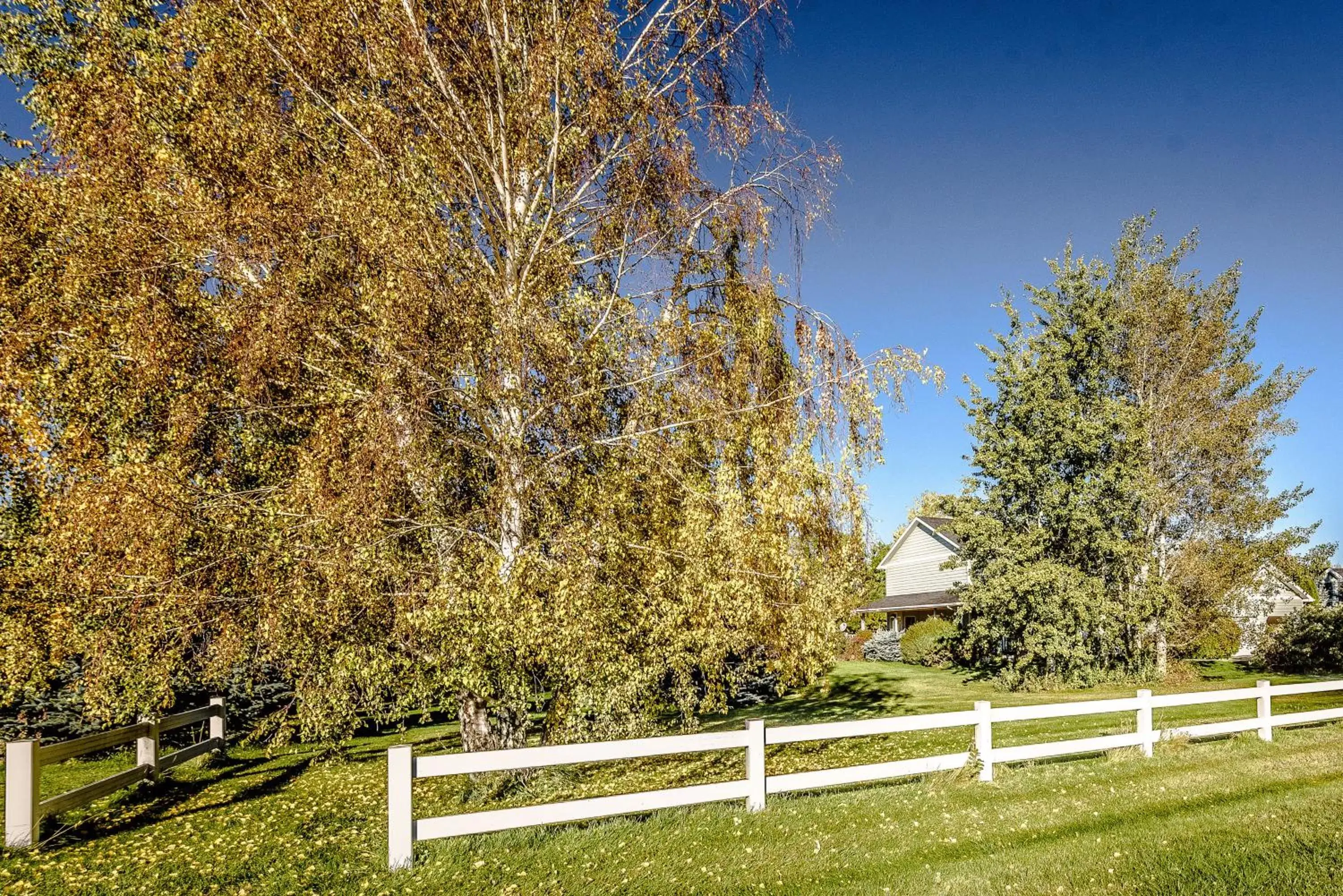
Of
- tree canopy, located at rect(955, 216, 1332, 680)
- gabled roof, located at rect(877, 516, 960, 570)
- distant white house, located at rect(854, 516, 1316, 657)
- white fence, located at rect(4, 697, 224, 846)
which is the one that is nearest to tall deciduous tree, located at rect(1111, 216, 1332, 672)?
tree canopy, located at rect(955, 216, 1332, 680)

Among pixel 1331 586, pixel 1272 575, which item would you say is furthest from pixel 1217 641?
pixel 1331 586

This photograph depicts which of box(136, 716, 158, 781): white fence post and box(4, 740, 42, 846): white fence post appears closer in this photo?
box(4, 740, 42, 846): white fence post

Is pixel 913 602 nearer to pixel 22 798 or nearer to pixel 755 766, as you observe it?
pixel 755 766

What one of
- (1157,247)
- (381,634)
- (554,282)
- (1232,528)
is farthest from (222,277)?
(1232,528)

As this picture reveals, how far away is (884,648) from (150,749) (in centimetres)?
3446

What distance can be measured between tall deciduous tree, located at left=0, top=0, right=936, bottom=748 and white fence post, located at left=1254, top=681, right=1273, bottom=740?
736cm

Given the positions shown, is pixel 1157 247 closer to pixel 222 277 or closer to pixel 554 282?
pixel 554 282

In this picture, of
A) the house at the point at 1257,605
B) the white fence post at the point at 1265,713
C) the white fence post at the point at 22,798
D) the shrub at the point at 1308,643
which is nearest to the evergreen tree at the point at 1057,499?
the house at the point at 1257,605

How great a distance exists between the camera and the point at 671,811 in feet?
24.0

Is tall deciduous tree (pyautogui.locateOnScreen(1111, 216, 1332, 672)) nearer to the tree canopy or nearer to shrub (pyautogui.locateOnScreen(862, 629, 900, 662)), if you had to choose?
the tree canopy

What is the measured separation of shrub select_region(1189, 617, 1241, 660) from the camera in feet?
80.0

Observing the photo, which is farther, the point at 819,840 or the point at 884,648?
the point at 884,648

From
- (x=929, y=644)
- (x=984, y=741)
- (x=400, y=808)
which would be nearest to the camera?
(x=400, y=808)

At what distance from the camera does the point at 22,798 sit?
7203 mm
